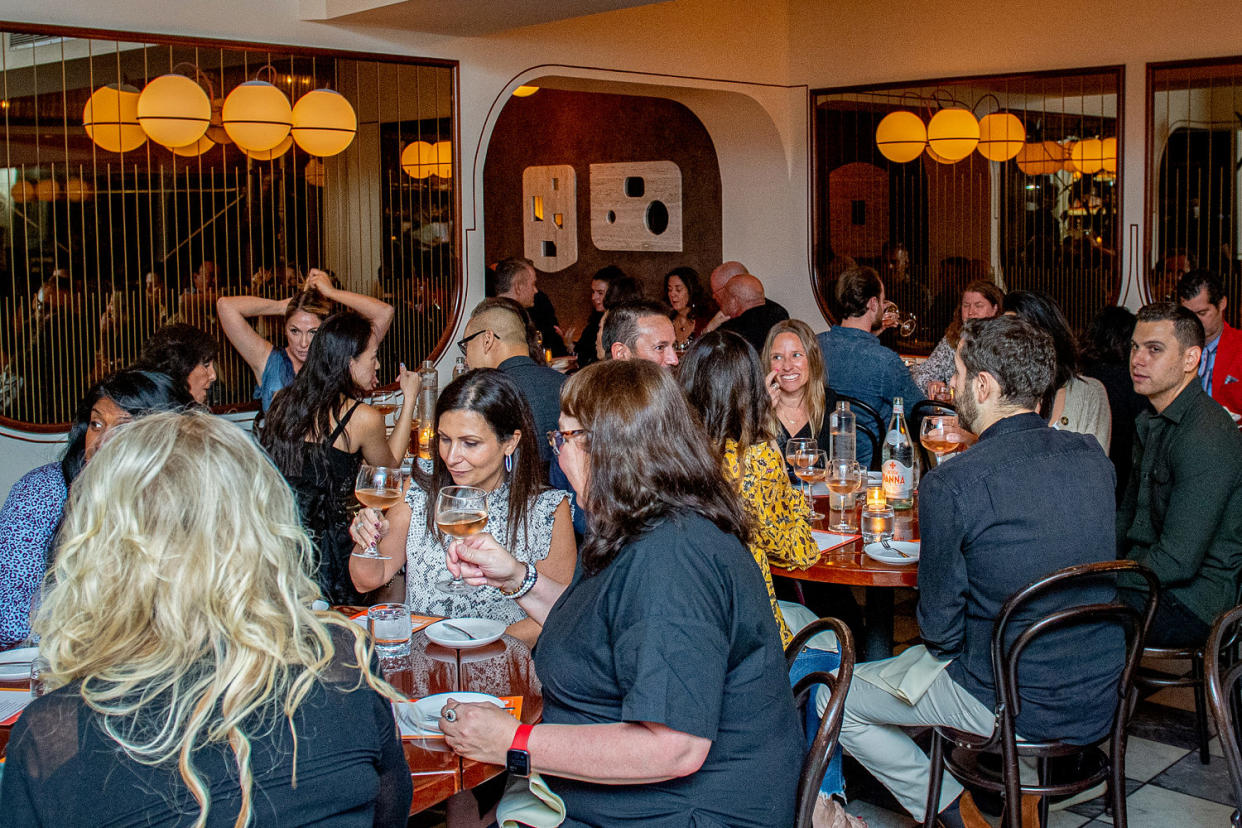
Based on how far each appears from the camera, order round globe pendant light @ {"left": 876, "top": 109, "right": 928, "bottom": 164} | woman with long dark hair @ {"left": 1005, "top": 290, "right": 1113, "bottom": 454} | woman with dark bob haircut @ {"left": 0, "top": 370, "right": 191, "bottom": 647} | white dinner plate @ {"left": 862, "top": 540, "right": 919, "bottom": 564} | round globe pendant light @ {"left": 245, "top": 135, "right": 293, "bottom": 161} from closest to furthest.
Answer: woman with dark bob haircut @ {"left": 0, "top": 370, "right": 191, "bottom": 647}
white dinner plate @ {"left": 862, "top": 540, "right": 919, "bottom": 564}
woman with long dark hair @ {"left": 1005, "top": 290, "right": 1113, "bottom": 454}
round globe pendant light @ {"left": 245, "top": 135, "right": 293, "bottom": 161}
round globe pendant light @ {"left": 876, "top": 109, "right": 928, "bottom": 164}

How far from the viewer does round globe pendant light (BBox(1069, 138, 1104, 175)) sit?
7387 millimetres

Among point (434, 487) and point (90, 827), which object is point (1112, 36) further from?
point (90, 827)

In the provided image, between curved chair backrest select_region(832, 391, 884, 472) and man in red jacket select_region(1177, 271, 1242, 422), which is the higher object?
man in red jacket select_region(1177, 271, 1242, 422)

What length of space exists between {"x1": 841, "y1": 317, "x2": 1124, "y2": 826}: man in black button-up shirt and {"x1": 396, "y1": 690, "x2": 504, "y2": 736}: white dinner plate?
1196 millimetres

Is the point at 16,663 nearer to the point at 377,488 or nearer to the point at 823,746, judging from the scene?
the point at 377,488

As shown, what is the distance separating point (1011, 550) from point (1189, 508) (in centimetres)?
97

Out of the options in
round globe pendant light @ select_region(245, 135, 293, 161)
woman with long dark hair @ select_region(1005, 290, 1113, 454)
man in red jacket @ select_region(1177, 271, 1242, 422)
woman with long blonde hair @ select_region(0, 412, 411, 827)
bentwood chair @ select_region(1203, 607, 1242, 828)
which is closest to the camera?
woman with long blonde hair @ select_region(0, 412, 411, 827)

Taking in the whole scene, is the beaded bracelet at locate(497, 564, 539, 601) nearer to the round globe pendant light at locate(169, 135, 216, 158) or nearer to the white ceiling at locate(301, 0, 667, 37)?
the white ceiling at locate(301, 0, 667, 37)

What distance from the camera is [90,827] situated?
4.88 ft

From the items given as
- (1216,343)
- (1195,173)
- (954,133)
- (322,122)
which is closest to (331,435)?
(322,122)

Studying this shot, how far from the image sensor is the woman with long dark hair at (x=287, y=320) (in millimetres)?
5637

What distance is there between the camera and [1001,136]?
769 centimetres

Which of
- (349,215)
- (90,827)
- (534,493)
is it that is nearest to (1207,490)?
(534,493)

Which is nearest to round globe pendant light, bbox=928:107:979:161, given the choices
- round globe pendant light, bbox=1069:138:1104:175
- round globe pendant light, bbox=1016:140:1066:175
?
round globe pendant light, bbox=1016:140:1066:175
